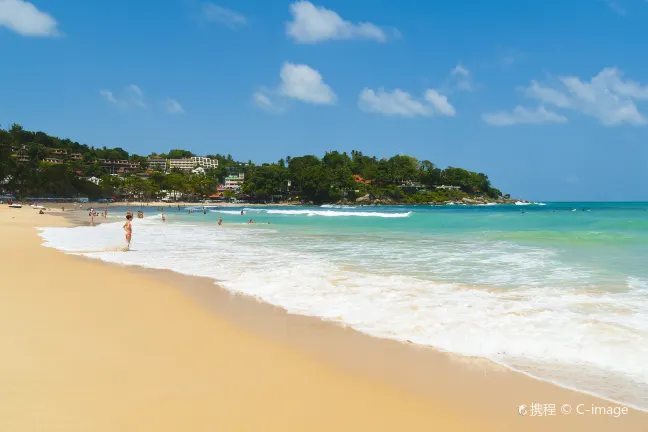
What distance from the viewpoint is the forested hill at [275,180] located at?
10350 centimetres

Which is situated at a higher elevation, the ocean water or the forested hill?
the forested hill

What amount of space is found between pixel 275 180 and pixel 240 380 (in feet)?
436

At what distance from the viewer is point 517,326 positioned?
19.8 feet

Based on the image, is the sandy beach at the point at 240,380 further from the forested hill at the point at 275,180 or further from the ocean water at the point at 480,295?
the forested hill at the point at 275,180

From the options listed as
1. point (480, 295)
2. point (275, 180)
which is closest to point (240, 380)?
point (480, 295)

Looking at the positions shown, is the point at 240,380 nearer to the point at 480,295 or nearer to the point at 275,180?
the point at 480,295

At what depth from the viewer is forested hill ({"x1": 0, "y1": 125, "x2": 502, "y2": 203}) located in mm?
103500

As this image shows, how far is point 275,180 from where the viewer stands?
135875mm

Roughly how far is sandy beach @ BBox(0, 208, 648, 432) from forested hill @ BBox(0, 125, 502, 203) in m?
103

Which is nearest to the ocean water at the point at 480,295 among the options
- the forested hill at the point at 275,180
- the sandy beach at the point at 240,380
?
the sandy beach at the point at 240,380

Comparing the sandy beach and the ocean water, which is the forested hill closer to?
the ocean water

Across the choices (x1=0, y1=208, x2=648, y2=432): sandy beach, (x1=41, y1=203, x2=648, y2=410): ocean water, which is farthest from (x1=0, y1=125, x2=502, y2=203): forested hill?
(x1=0, y1=208, x2=648, y2=432): sandy beach

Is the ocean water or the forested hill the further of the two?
the forested hill

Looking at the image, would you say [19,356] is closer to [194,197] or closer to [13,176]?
[13,176]
